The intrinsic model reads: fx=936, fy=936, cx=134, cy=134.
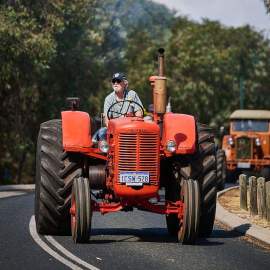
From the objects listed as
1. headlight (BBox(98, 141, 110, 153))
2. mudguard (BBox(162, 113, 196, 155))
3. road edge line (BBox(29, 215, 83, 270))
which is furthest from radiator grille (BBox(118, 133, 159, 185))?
road edge line (BBox(29, 215, 83, 270))

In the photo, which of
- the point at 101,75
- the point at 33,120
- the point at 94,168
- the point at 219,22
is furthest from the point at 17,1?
the point at 219,22

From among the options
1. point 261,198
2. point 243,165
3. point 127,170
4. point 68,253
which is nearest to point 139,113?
point 127,170

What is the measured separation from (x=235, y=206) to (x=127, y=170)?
29.2 feet

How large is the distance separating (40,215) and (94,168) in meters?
1.01

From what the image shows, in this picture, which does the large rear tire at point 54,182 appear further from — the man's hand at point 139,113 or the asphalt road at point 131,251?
the man's hand at point 139,113

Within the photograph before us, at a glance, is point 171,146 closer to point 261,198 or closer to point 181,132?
point 181,132

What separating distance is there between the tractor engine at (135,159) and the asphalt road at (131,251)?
30.7 inches

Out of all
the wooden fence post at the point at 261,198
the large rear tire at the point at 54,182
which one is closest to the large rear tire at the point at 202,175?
the large rear tire at the point at 54,182

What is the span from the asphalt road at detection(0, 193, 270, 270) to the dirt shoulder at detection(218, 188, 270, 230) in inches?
51.4

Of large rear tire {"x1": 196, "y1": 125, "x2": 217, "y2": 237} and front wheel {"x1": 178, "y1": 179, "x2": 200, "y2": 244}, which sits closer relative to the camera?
front wheel {"x1": 178, "y1": 179, "x2": 200, "y2": 244}

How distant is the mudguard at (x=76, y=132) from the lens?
12802 millimetres

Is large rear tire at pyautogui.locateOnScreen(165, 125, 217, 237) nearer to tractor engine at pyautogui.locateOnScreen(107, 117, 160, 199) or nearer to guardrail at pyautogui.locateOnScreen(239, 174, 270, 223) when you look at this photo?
tractor engine at pyautogui.locateOnScreen(107, 117, 160, 199)

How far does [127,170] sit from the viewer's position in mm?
12375

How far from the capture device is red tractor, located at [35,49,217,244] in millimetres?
12344
